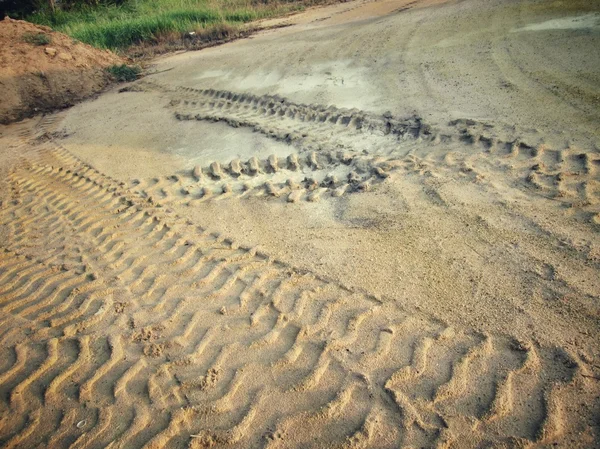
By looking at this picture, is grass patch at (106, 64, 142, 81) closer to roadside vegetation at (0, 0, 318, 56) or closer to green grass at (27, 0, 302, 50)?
roadside vegetation at (0, 0, 318, 56)

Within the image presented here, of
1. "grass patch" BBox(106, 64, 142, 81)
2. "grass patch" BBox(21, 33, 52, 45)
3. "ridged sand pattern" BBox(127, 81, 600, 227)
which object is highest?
"grass patch" BBox(21, 33, 52, 45)

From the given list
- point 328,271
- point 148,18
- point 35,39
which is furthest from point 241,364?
point 148,18

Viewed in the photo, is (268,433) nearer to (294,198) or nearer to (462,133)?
(294,198)

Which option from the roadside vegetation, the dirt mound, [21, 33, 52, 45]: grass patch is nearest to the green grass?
the roadside vegetation

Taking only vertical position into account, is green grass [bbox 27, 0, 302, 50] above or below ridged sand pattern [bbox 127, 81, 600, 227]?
above

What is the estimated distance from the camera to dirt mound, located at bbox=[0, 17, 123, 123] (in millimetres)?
9031

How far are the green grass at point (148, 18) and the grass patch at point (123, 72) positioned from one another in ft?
11.2

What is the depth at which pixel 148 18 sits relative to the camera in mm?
14656

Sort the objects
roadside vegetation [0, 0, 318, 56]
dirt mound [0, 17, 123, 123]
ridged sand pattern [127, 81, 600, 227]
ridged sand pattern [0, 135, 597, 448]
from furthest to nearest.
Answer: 1. roadside vegetation [0, 0, 318, 56]
2. dirt mound [0, 17, 123, 123]
3. ridged sand pattern [127, 81, 600, 227]
4. ridged sand pattern [0, 135, 597, 448]

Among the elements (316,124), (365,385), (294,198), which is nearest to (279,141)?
(316,124)

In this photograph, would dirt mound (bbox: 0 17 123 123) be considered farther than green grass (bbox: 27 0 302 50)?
No

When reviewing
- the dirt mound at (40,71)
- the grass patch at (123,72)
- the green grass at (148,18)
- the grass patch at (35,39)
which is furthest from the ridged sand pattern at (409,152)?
the green grass at (148,18)

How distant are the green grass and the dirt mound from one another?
319 centimetres

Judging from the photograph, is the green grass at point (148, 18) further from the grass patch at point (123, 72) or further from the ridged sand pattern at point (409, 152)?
the ridged sand pattern at point (409, 152)
